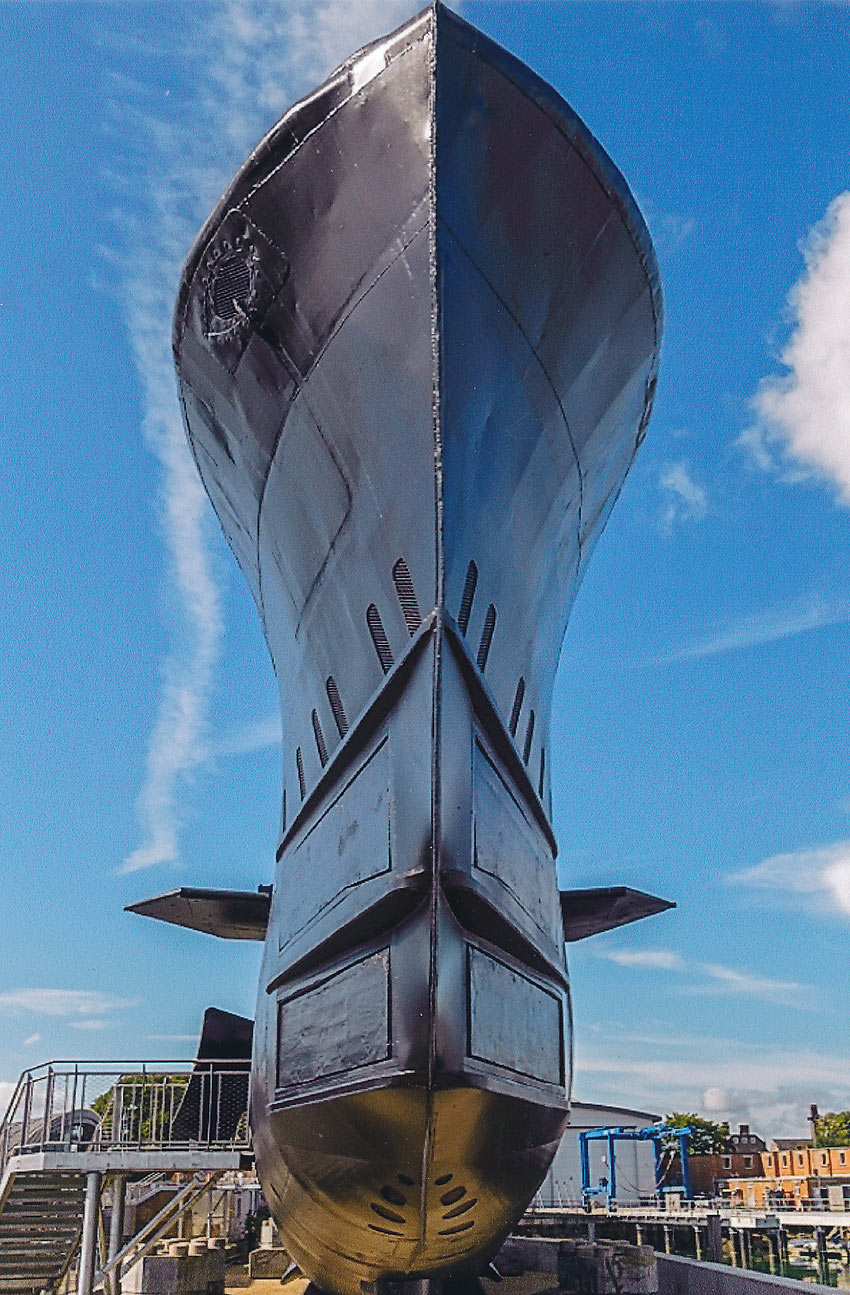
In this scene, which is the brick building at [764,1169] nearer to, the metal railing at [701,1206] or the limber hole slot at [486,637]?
the metal railing at [701,1206]

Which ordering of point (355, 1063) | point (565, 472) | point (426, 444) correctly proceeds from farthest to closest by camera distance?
point (565, 472) → point (426, 444) → point (355, 1063)

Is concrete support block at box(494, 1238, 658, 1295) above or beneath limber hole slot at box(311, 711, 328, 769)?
beneath

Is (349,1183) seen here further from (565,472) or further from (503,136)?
(503,136)

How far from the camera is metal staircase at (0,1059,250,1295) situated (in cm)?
923

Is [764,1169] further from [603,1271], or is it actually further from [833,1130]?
[603,1271]

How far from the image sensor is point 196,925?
29.7ft

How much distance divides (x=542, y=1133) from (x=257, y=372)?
14.5 feet

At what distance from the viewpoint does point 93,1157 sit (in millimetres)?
9297

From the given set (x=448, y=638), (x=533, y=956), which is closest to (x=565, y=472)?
(x=448, y=638)

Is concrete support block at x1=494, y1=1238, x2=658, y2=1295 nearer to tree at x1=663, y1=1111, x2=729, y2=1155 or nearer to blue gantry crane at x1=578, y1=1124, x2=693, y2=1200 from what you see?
blue gantry crane at x1=578, y1=1124, x2=693, y2=1200

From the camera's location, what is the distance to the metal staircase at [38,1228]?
33.6ft

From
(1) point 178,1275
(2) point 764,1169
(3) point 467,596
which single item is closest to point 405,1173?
(3) point 467,596

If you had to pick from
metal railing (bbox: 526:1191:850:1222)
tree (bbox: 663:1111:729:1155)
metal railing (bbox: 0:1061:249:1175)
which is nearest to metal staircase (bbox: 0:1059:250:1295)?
metal railing (bbox: 0:1061:249:1175)

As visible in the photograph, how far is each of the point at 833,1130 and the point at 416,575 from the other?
253ft
